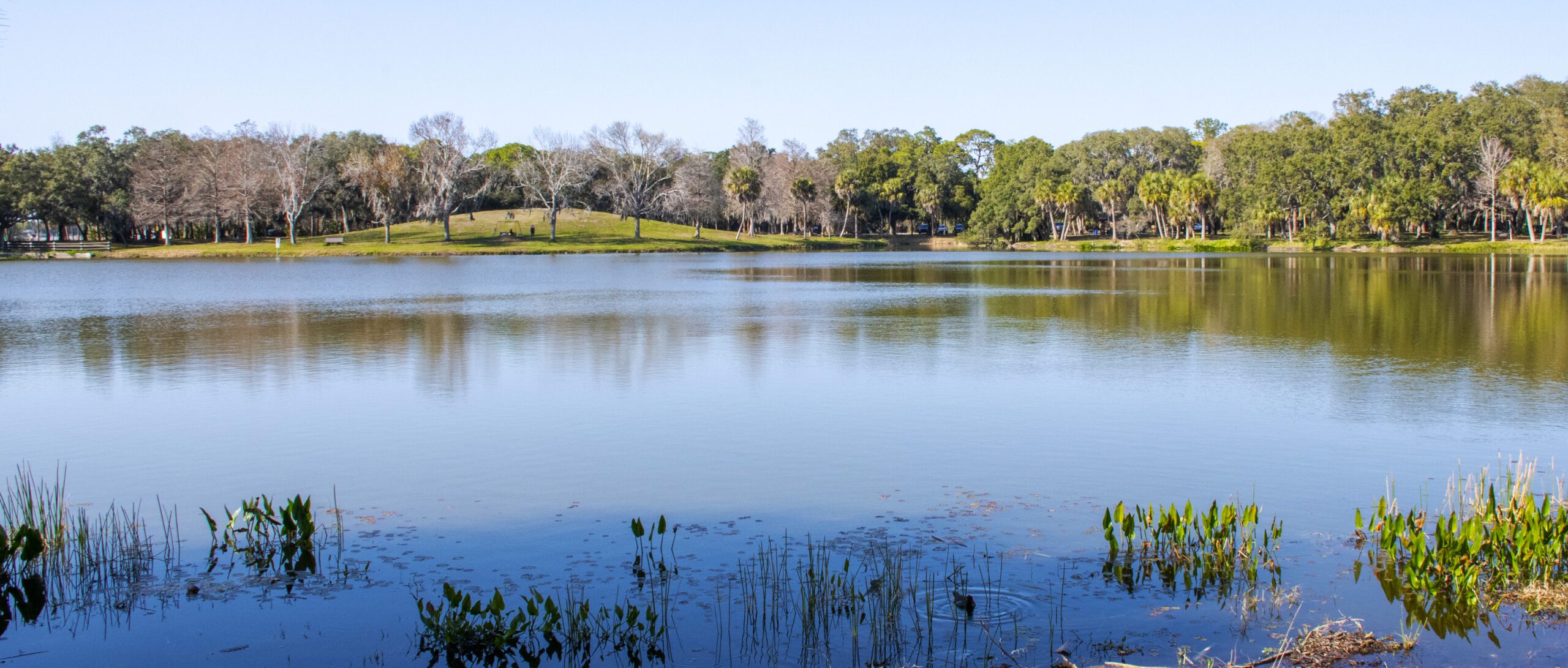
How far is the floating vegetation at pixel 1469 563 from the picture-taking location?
741 centimetres

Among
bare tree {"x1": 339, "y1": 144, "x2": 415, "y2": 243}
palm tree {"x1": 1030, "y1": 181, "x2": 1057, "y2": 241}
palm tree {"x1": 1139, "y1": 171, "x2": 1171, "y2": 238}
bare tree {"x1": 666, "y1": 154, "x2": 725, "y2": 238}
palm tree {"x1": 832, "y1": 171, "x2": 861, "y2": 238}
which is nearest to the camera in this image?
bare tree {"x1": 339, "y1": 144, "x2": 415, "y2": 243}

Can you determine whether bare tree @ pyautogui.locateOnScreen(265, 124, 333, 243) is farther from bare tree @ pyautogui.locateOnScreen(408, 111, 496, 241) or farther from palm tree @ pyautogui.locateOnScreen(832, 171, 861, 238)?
palm tree @ pyautogui.locateOnScreen(832, 171, 861, 238)

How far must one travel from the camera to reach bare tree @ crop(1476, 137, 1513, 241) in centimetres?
8850

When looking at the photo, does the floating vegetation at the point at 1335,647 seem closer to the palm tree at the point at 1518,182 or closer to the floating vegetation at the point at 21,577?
the floating vegetation at the point at 21,577

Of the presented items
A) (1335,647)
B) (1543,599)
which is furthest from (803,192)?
(1335,647)

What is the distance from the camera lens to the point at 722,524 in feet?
31.3

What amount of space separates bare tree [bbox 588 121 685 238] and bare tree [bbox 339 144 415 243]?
1800cm

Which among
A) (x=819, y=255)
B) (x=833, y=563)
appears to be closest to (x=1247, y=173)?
(x=819, y=255)

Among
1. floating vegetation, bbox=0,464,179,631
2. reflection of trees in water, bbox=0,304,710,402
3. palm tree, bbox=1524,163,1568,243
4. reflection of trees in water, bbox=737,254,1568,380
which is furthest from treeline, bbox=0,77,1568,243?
floating vegetation, bbox=0,464,179,631

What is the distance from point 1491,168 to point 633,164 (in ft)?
233

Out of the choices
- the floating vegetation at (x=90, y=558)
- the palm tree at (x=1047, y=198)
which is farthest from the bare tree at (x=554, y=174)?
the floating vegetation at (x=90, y=558)

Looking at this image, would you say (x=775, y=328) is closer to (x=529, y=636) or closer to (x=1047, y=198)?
(x=529, y=636)

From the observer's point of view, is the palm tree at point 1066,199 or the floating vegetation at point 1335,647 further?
the palm tree at point 1066,199

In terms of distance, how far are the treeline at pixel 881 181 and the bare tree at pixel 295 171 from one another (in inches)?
11.4
